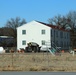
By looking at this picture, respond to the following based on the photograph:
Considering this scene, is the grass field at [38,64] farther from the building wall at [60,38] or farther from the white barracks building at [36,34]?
the building wall at [60,38]

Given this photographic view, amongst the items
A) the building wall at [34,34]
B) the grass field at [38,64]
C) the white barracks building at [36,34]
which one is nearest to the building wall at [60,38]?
the white barracks building at [36,34]

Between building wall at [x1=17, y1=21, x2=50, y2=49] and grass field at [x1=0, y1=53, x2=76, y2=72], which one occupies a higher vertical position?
building wall at [x1=17, y1=21, x2=50, y2=49]

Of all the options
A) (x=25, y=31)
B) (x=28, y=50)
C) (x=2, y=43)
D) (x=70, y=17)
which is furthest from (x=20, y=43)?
(x=70, y=17)

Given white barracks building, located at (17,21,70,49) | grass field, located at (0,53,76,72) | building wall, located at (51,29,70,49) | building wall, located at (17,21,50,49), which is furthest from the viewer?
building wall, located at (51,29,70,49)

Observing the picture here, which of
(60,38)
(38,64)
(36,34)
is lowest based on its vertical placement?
(38,64)

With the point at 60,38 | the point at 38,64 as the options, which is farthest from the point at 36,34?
the point at 38,64

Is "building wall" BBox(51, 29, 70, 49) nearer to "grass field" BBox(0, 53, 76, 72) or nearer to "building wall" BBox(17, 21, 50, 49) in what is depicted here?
"building wall" BBox(17, 21, 50, 49)

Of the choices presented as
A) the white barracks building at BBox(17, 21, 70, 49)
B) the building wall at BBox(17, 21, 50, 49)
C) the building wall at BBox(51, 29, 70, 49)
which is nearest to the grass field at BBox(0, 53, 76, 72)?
the white barracks building at BBox(17, 21, 70, 49)

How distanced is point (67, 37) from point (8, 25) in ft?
110

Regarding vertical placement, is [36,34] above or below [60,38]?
above

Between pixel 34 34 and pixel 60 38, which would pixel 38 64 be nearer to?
pixel 34 34

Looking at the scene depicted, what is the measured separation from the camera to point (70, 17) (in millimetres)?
116562

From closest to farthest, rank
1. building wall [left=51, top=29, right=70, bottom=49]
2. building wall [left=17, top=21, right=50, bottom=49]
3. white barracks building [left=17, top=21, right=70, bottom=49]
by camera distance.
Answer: white barracks building [left=17, top=21, right=70, bottom=49]
building wall [left=17, top=21, right=50, bottom=49]
building wall [left=51, top=29, right=70, bottom=49]

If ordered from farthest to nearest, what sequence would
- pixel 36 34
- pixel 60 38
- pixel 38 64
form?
pixel 60 38, pixel 36 34, pixel 38 64
